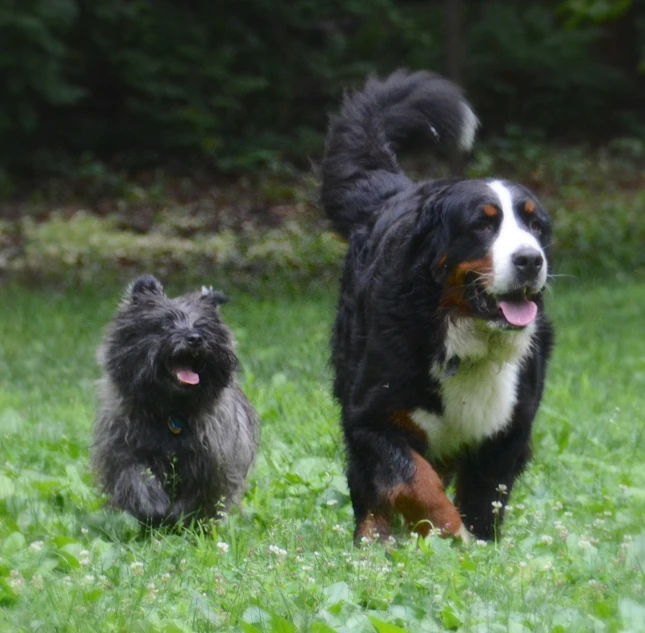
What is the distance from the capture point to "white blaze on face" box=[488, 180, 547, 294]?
481 cm

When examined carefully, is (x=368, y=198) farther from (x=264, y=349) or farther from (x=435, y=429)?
(x=264, y=349)

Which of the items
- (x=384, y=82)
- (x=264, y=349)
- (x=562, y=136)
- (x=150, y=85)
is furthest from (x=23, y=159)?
(x=384, y=82)

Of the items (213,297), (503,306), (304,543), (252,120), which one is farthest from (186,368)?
(252,120)

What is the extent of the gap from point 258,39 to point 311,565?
18.7 m

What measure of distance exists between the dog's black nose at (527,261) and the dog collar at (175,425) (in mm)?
1990

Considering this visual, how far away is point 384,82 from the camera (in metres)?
6.99

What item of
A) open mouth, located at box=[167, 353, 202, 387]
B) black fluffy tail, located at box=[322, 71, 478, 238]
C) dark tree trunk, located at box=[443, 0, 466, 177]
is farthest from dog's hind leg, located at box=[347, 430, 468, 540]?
dark tree trunk, located at box=[443, 0, 466, 177]

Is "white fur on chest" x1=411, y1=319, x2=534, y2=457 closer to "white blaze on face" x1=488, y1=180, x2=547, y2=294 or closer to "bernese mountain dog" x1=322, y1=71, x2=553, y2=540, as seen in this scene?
"bernese mountain dog" x1=322, y1=71, x2=553, y2=540

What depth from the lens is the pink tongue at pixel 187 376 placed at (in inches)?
230

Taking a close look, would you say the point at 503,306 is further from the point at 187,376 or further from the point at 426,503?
the point at 187,376

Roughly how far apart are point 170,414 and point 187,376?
25 centimetres

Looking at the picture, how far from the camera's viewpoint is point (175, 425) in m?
6.00

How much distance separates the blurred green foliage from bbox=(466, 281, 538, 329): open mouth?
14.7 metres

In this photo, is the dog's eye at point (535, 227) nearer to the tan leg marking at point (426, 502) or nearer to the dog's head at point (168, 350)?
the tan leg marking at point (426, 502)
